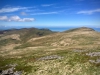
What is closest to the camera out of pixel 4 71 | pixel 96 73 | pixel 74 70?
pixel 96 73

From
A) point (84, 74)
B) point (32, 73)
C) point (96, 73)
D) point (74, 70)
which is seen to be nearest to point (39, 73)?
point (32, 73)

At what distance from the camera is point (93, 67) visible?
4212cm

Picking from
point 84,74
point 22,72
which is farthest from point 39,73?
point 84,74

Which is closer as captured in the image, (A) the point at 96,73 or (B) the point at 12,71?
(A) the point at 96,73

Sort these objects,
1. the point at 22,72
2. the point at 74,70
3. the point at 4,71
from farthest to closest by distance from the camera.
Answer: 1. the point at 4,71
2. the point at 22,72
3. the point at 74,70

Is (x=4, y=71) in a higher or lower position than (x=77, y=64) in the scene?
lower

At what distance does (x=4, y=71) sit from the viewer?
4884 cm

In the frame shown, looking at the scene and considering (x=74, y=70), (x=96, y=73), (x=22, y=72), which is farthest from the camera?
(x=22, y=72)

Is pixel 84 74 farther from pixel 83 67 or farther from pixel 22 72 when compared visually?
pixel 22 72

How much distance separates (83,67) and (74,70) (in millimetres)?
3830

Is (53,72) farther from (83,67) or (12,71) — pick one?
(12,71)

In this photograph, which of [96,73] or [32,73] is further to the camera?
[32,73]

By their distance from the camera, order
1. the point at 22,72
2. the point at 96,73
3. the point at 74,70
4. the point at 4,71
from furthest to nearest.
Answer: the point at 4,71, the point at 22,72, the point at 74,70, the point at 96,73

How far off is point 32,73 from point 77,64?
16991 millimetres
